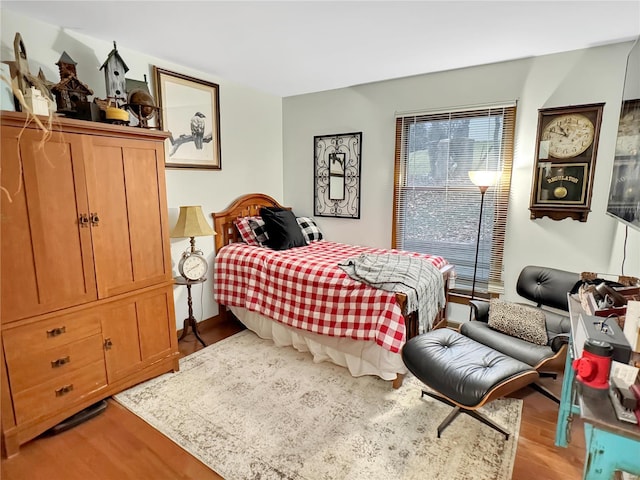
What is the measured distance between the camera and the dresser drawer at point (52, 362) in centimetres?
174

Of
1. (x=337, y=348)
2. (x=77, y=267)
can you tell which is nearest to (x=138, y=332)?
(x=77, y=267)

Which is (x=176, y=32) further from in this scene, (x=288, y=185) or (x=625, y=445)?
(x=625, y=445)

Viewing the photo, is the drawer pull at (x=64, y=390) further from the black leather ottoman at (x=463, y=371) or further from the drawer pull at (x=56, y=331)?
the black leather ottoman at (x=463, y=371)

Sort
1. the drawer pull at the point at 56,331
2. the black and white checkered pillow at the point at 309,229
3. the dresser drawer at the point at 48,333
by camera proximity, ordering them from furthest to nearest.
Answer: the black and white checkered pillow at the point at 309,229 → the drawer pull at the point at 56,331 → the dresser drawer at the point at 48,333

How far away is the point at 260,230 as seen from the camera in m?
3.40

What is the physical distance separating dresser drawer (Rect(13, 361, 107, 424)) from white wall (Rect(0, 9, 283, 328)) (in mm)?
1050

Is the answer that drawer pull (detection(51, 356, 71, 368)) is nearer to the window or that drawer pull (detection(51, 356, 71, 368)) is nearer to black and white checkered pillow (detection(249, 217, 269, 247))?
black and white checkered pillow (detection(249, 217, 269, 247))

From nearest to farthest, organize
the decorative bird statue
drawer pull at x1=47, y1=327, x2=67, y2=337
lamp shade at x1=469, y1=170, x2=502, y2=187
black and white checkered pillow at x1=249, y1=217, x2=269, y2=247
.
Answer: drawer pull at x1=47, y1=327, x2=67, y2=337
lamp shade at x1=469, y1=170, x2=502, y2=187
the decorative bird statue
black and white checkered pillow at x1=249, y1=217, x2=269, y2=247

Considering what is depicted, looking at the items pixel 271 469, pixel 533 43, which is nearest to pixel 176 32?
pixel 533 43

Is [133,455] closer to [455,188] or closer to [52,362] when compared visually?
[52,362]

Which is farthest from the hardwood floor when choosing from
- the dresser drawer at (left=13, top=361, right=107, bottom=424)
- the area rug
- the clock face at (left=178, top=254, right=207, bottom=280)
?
the clock face at (left=178, top=254, right=207, bottom=280)

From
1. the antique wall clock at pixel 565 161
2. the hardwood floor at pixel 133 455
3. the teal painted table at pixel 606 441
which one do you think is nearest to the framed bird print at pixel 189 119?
the hardwood floor at pixel 133 455

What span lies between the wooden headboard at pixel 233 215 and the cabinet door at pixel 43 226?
1.43 meters

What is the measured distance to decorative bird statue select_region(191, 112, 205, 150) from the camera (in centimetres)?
307
